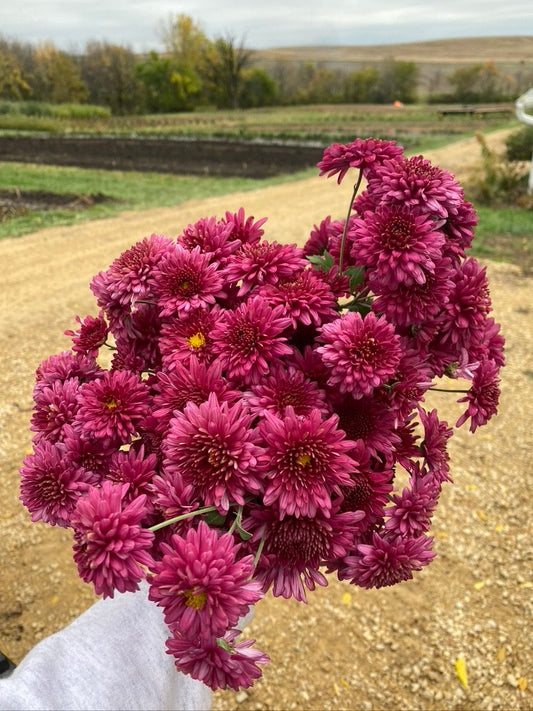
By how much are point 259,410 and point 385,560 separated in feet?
1.09

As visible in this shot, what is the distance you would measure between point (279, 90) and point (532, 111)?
3603cm

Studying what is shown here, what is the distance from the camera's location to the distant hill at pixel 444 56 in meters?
42.9

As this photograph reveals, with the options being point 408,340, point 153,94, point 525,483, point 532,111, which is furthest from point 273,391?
point 153,94

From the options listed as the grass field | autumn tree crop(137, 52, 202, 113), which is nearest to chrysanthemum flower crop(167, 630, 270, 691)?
the grass field

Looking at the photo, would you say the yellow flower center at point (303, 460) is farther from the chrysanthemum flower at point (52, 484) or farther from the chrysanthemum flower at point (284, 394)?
the chrysanthemum flower at point (52, 484)

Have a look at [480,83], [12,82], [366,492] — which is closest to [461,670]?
[366,492]

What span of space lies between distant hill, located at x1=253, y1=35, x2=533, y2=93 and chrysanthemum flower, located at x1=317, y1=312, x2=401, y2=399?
4320 cm

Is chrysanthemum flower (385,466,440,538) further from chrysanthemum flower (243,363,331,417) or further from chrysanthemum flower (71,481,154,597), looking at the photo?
chrysanthemum flower (71,481,154,597)

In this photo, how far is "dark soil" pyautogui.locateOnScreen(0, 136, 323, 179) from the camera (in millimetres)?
16125

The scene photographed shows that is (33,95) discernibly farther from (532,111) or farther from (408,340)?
(408,340)

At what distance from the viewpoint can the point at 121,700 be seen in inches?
45.6

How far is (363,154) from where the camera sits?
1.06 meters

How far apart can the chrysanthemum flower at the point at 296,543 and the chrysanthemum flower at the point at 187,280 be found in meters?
0.37

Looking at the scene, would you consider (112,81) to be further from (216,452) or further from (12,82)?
(216,452)
